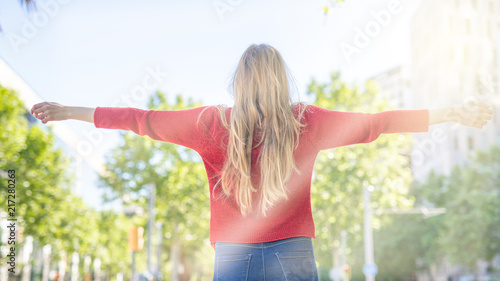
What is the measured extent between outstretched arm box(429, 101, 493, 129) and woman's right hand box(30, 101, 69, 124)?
151 cm

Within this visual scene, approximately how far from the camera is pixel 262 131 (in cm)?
207

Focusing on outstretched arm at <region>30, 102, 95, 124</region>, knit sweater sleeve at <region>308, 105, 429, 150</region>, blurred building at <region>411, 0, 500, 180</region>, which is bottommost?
knit sweater sleeve at <region>308, 105, 429, 150</region>

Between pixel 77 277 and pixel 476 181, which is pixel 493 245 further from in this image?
pixel 77 277

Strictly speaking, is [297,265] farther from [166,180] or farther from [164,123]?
[166,180]

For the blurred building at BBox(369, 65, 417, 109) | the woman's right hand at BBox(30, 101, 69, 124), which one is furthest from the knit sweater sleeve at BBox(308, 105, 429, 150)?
the blurred building at BBox(369, 65, 417, 109)

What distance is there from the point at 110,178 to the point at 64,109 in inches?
1416

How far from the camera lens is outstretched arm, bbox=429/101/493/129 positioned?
2.14 m

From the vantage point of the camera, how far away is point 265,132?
205 centimetres

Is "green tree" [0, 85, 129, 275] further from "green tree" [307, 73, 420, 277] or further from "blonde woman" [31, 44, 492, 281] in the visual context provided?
"blonde woman" [31, 44, 492, 281]

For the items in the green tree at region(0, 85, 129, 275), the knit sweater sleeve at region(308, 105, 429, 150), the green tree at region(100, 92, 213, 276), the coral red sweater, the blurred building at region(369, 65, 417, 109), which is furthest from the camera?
the blurred building at region(369, 65, 417, 109)

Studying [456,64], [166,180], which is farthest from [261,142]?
[456,64]

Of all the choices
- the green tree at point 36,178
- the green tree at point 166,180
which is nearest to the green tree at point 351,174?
the green tree at point 166,180

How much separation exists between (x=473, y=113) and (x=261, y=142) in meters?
0.86

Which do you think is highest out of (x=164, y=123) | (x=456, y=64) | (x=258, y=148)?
(x=456, y=64)
